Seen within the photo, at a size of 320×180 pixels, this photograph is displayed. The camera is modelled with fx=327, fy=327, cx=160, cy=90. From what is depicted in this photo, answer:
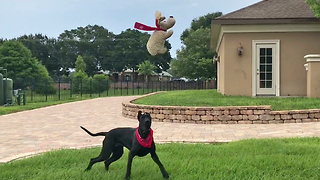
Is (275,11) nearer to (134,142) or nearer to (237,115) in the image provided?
(237,115)

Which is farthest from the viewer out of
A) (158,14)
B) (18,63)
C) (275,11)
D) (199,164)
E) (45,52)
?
(45,52)

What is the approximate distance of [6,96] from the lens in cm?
1781

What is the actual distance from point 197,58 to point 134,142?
3540 centimetres

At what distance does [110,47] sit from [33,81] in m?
49.1

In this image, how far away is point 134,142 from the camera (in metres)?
3.75

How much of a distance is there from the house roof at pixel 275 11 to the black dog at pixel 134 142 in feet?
33.5

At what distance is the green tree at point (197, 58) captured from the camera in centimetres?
3841

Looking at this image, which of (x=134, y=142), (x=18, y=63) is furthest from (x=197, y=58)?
(x=134, y=142)

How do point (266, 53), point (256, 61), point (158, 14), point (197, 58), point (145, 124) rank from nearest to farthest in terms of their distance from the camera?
point (145, 124), point (158, 14), point (256, 61), point (266, 53), point (197, 58)

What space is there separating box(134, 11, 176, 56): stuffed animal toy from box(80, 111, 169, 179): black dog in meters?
2.81

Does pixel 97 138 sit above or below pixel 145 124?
below

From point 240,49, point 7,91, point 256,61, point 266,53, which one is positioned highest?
point 240,49

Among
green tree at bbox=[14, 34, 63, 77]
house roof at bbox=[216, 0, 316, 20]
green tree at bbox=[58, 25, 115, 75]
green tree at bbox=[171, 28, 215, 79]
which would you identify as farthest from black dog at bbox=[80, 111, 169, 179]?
green tree at bbox=[14, 34, 63, 77]

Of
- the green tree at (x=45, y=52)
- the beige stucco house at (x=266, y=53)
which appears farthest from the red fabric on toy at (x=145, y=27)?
the green tree at (x=45, y=52)
